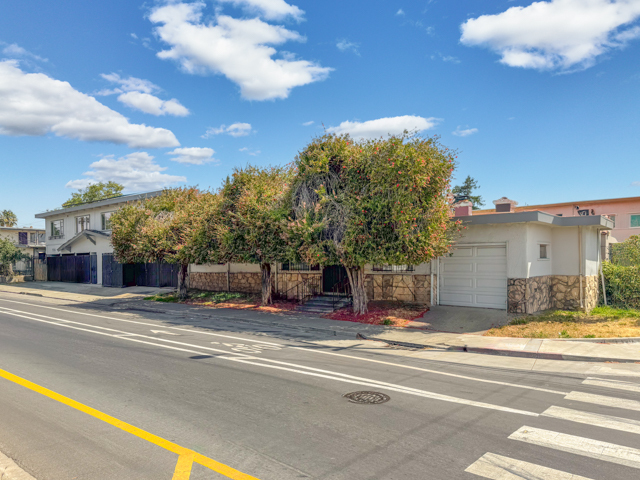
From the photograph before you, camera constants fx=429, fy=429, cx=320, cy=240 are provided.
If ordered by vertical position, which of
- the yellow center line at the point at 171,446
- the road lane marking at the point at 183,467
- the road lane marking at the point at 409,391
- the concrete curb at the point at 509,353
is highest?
the road lane marking at the point at 183,467

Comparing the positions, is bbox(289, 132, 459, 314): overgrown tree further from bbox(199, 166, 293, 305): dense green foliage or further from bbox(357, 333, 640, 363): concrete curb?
bbox(357, 333, 640, 363): concrete curb

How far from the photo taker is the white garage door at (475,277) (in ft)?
51.6

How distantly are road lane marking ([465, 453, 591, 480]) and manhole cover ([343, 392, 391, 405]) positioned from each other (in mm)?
2138

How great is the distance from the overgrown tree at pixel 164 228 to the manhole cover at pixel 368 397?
14.7m

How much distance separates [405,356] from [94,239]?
30287 mm

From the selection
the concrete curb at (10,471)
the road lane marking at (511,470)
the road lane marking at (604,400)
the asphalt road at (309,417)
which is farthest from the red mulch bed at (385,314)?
the concrete curb at (10,471)

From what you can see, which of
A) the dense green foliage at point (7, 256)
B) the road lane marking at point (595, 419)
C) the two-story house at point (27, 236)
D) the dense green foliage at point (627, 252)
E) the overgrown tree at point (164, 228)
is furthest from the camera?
the two-story house at point (27, 236)

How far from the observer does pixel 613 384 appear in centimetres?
777

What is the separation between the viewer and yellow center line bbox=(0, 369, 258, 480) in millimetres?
4324

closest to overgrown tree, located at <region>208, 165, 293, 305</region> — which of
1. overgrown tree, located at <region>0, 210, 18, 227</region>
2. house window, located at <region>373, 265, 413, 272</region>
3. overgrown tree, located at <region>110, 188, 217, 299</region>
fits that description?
overgrown tree, located at <region>110, 188, 217, 299</region>

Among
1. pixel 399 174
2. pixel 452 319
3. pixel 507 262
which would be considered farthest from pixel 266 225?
pixel 507 262

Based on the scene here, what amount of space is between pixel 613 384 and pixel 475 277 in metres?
8.63

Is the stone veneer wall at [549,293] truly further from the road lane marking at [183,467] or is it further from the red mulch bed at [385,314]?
the road lane marking at [183,467]

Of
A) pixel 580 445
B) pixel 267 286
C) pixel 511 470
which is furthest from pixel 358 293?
Result: pixel 511 470
